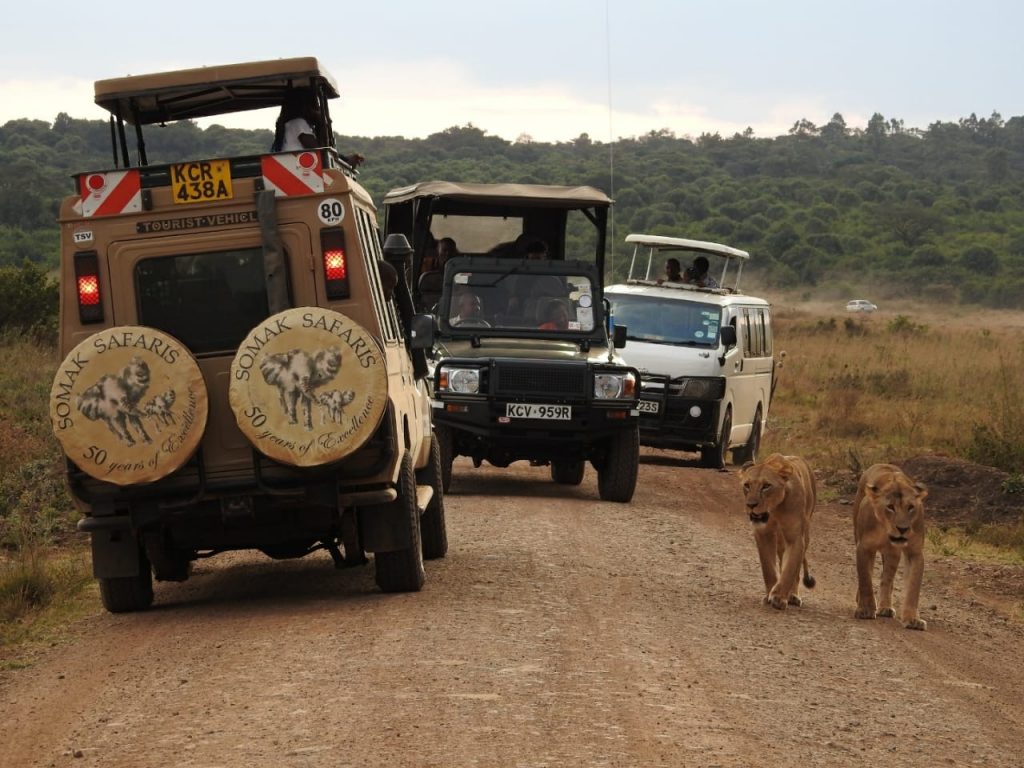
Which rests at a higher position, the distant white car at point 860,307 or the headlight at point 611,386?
the headlight at point 611,386

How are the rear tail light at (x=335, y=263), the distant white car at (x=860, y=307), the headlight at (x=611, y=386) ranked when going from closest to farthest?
the rear tail light at (x=335, y=263)
the headlight at (x=611, y=386)
the distant white car at (x=860, y=307)

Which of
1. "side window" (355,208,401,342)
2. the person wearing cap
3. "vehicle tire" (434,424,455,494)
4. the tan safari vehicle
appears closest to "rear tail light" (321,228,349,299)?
the tan safari vehicle

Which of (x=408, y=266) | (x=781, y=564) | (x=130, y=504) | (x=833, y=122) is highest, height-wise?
(x=833, y=122)

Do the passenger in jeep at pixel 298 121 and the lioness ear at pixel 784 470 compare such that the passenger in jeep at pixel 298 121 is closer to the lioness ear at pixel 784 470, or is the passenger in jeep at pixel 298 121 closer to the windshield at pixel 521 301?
the lioness ear at pixel 784 470

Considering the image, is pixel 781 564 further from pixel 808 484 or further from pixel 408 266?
pixel 408 266

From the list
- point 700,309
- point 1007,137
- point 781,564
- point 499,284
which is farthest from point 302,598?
point 1007,137

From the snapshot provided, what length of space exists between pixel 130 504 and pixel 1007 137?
13504 centimetres

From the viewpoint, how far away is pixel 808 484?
31.5 ft

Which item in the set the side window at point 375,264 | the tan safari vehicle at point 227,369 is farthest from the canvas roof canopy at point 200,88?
the side window at point 375,264

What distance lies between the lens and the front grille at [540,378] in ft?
46.2

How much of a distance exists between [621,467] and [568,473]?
229 centimetres

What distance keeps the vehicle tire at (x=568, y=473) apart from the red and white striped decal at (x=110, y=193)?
8.44 m

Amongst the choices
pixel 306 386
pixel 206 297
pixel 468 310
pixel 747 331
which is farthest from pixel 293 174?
pixel 747 331

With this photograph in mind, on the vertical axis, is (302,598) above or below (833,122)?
below
